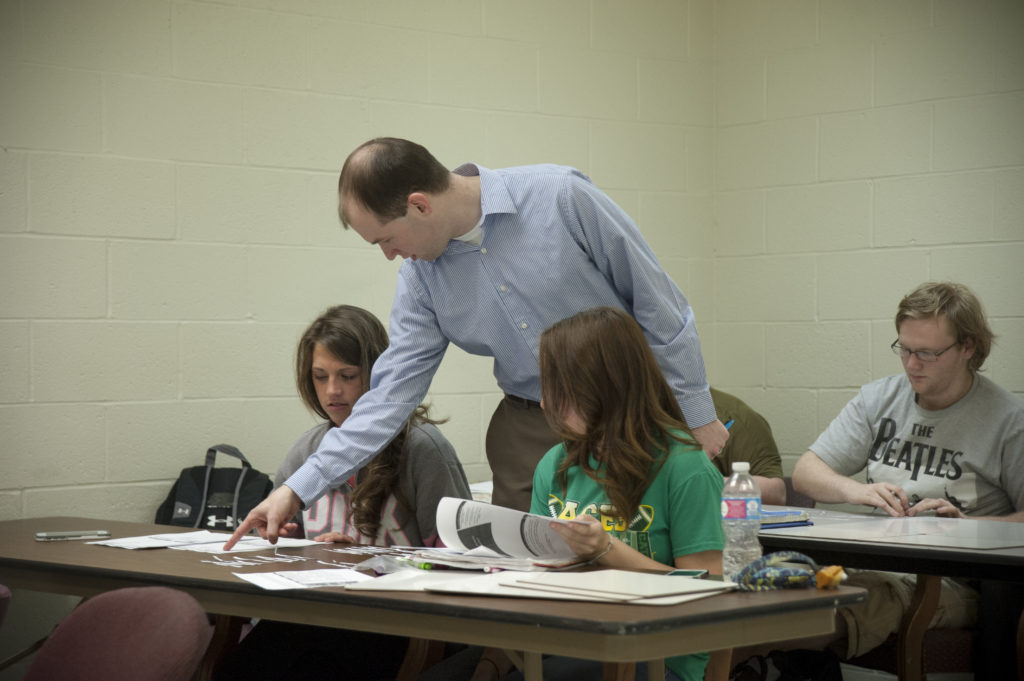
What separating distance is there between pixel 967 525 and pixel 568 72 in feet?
7.28

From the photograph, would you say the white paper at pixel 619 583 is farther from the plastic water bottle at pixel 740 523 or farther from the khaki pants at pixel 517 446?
the khaki pants at pixel 517 446

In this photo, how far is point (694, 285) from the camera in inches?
176

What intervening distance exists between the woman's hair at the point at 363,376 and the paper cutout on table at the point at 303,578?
0.59 metres

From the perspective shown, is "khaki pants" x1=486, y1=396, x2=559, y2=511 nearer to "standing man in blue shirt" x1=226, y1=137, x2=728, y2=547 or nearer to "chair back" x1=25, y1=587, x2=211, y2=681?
"standing man in blue shirt" x1=226, y1=137, x2=728, y2=547

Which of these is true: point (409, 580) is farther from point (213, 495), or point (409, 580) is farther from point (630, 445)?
point (213, 495)

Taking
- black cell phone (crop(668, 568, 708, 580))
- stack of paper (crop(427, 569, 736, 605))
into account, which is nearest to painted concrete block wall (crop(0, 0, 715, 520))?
stack of paper (crop(427, 569, 736, 605))

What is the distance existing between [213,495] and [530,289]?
151cm

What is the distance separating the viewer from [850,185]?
13.6 ft

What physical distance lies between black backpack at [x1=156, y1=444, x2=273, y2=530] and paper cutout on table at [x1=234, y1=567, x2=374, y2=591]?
152 centimetres

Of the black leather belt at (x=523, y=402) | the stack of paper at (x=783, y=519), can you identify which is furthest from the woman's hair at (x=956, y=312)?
the black leather belt at (x=523, y=402)

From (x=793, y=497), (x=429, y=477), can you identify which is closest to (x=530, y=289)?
(x=429, y=477)

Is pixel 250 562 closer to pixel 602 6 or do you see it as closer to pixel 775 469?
pixel 775 469

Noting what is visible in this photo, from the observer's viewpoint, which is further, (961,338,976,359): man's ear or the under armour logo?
the under armour logo

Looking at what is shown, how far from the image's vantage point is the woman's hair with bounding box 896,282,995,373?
3215 millimetres
